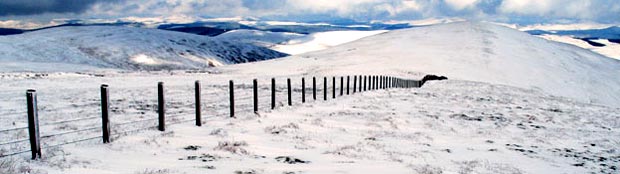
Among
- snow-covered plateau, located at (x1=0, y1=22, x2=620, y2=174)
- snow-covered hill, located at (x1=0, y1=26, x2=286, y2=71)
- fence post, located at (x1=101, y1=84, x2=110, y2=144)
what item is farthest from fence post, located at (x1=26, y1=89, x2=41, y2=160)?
snow-covered hill, located at (x1=0, y1=26, x2=286, y2=71)

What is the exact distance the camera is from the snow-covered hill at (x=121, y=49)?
12850 cm

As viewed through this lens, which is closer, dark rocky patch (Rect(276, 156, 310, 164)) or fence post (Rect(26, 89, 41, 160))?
fence post (Rect(26, 89, 41, 160))

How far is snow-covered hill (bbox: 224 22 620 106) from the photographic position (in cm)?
7369

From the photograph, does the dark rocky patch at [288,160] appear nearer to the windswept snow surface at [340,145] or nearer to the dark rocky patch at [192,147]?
the windswept snow surface at [340,145]

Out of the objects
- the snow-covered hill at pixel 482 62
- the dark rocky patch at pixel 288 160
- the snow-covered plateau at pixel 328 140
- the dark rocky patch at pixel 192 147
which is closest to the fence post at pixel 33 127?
the snow-covered plateau at pixel 328 140

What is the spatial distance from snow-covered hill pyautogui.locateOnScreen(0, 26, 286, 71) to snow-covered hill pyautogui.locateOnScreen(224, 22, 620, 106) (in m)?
53.2

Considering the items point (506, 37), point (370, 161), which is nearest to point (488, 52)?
point (506, 37)

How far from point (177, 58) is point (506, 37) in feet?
306

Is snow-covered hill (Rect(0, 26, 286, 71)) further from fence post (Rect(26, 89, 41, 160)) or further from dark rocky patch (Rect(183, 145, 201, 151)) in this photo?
fence post (Rect(26, 89, 41, 160))

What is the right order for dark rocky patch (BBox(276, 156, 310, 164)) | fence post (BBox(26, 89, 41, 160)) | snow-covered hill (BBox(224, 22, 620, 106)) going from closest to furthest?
fence post (BBox(26, 89, 41, 160))
dark rocky patch (BBox(276, 156, 310, 164))
snow-covered hill (BBox(224, 22, 620, 106))

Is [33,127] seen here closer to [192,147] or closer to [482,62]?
[192,147]

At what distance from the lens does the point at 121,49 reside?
150 m

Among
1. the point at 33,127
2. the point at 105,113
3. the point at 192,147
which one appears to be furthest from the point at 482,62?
the point at 33,127

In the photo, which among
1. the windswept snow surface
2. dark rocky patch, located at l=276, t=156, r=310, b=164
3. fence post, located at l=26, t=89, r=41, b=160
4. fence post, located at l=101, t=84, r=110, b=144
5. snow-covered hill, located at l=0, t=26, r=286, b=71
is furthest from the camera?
snow-covered hill, located at l=0, t=26, r=286, b=71
